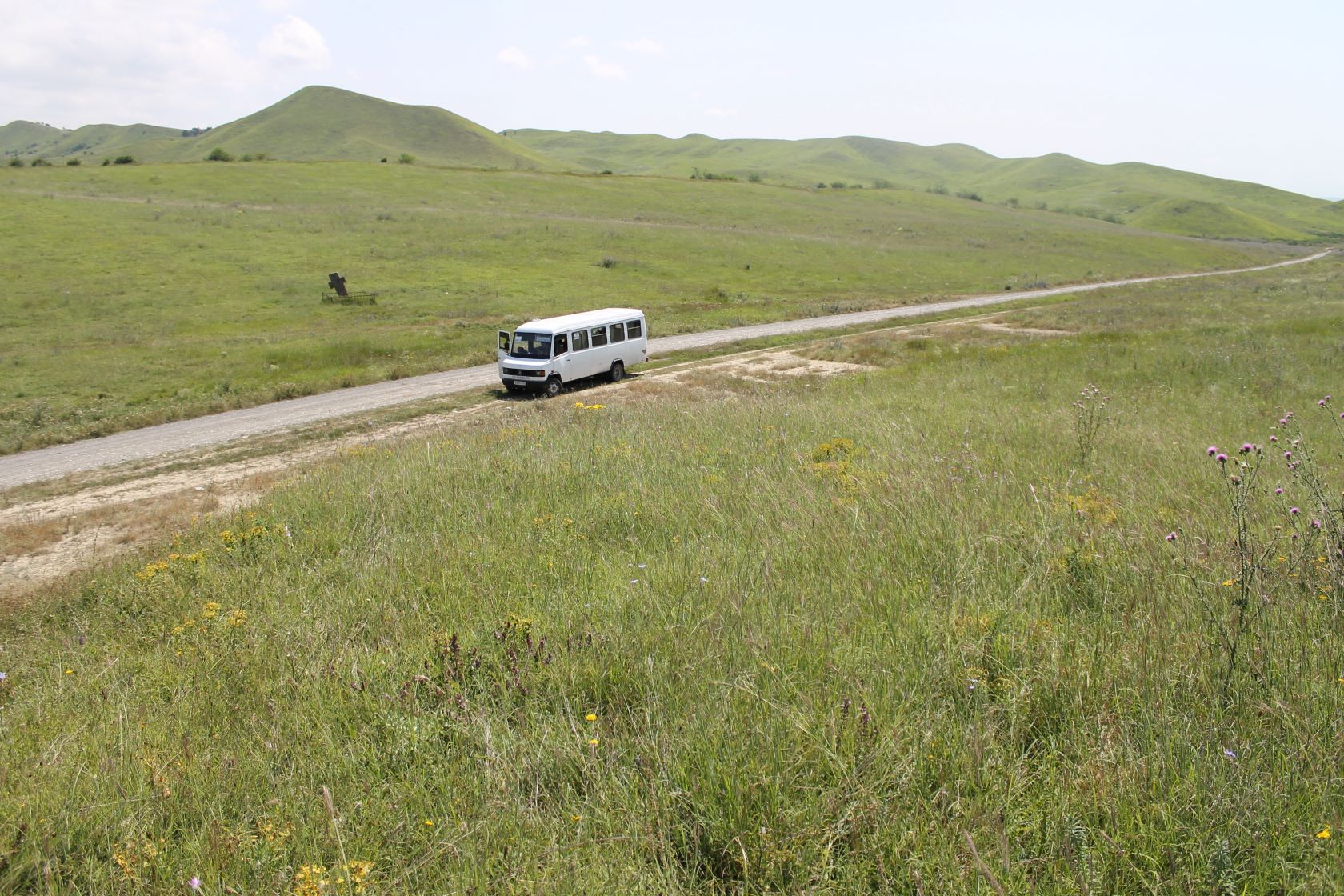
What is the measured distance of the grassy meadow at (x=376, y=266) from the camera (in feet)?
101

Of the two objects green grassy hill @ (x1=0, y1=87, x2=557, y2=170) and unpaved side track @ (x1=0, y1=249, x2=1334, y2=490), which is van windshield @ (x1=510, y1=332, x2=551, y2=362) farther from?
green grassy hill @ (x1=0, y1=87, x2=557, y2=170)

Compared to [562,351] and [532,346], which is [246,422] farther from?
[562,351]

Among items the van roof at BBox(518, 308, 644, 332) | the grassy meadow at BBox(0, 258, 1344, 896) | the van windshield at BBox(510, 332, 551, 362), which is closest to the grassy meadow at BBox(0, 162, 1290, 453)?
the van windshield at BBox(510, 332, 551, 362)

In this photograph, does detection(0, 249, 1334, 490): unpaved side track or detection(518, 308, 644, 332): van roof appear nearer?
detection(0, 249, 1334, 490): unpaved side track

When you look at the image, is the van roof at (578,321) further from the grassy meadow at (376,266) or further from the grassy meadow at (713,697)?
the grassy meadow at (713,697)

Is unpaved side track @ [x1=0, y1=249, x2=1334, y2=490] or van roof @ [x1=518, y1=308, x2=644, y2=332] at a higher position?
van roof @ [x1=518, y1=308, x2=644, y2=332]

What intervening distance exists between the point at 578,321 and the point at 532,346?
2021mm

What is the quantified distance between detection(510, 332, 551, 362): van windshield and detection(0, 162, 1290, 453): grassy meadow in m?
7.25

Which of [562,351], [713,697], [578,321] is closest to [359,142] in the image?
[578,321]

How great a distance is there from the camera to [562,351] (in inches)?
988

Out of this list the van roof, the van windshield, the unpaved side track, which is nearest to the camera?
the unpaved side track

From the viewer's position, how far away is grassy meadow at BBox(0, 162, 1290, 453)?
3067cm

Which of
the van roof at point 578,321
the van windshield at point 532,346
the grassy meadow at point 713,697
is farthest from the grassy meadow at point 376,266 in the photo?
the grassy meadow at point 713,697

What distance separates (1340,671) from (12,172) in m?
99.8
